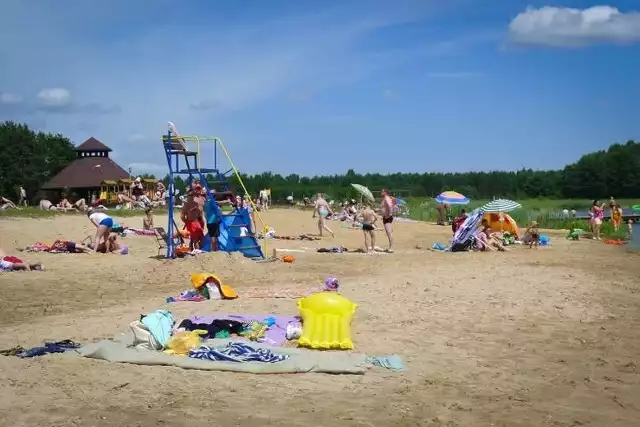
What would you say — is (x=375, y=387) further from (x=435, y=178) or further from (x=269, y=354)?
(x=435, y=178)

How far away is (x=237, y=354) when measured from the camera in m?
7.16

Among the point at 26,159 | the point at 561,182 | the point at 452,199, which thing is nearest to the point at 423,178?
the point at 561,182

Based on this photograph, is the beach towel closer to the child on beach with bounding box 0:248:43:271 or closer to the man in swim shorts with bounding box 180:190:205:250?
the child on beach with bounding box 0:248:43:271

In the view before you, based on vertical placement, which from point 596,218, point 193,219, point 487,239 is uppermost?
point 193,219

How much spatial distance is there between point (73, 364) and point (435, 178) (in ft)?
357

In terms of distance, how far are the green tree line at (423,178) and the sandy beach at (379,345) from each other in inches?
1187

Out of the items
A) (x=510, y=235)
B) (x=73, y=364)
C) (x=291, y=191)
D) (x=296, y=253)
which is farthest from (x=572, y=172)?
(x=73, y=364)

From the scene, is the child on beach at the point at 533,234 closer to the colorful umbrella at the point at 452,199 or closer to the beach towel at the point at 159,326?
the colorful umbrella at the point at 452,199

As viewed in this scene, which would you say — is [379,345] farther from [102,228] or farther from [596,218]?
[596,218]

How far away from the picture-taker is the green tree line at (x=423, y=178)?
58.3m

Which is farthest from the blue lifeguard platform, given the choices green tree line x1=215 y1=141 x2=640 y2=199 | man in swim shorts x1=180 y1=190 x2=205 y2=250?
green tree line x1=215 y1=141 x2=640 y2=199

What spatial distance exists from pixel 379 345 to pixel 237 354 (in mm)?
1704

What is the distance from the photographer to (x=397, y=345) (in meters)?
7.94

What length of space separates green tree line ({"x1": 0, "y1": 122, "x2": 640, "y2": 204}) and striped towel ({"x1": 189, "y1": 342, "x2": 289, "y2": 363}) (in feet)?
119
